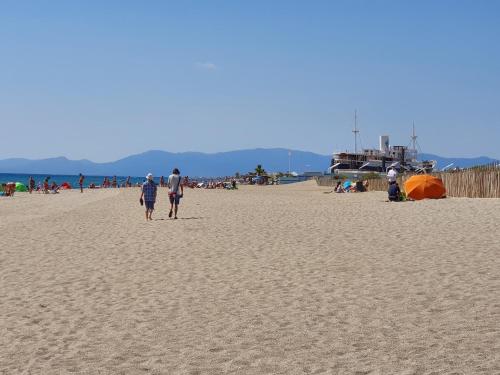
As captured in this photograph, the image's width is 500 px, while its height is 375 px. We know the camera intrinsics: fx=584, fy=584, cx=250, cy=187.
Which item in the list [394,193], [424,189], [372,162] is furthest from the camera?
[372,162]

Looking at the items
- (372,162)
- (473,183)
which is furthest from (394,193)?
(372,162)

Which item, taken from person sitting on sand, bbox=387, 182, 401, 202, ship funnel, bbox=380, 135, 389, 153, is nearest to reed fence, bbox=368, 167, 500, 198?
person sitting on sand, bbox=387, 182, 401, 202

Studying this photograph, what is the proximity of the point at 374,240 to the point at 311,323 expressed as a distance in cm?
711

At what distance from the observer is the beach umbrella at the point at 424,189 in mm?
25500

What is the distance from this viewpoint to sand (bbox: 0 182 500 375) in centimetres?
485

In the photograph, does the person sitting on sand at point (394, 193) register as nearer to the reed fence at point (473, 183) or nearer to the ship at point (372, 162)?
the reed fence at point (473, 183)

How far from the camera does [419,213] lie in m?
19.2

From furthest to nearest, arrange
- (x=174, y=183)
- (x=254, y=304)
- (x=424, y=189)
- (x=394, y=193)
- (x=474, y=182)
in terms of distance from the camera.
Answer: (x=394, y=193) < (x=424, y=189) < (x=474, y=182) < (x=174, y=183) < (x=254, y=304)

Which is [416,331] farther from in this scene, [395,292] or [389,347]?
[395,292]

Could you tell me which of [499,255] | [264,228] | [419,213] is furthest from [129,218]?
[499,255]

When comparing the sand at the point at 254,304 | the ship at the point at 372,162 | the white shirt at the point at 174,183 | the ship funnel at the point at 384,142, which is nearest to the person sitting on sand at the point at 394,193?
the white shirt at the point at 174,183

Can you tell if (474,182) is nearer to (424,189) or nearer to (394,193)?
(424,189)

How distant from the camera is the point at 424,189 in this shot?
83.6 feet

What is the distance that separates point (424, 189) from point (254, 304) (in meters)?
20.1
